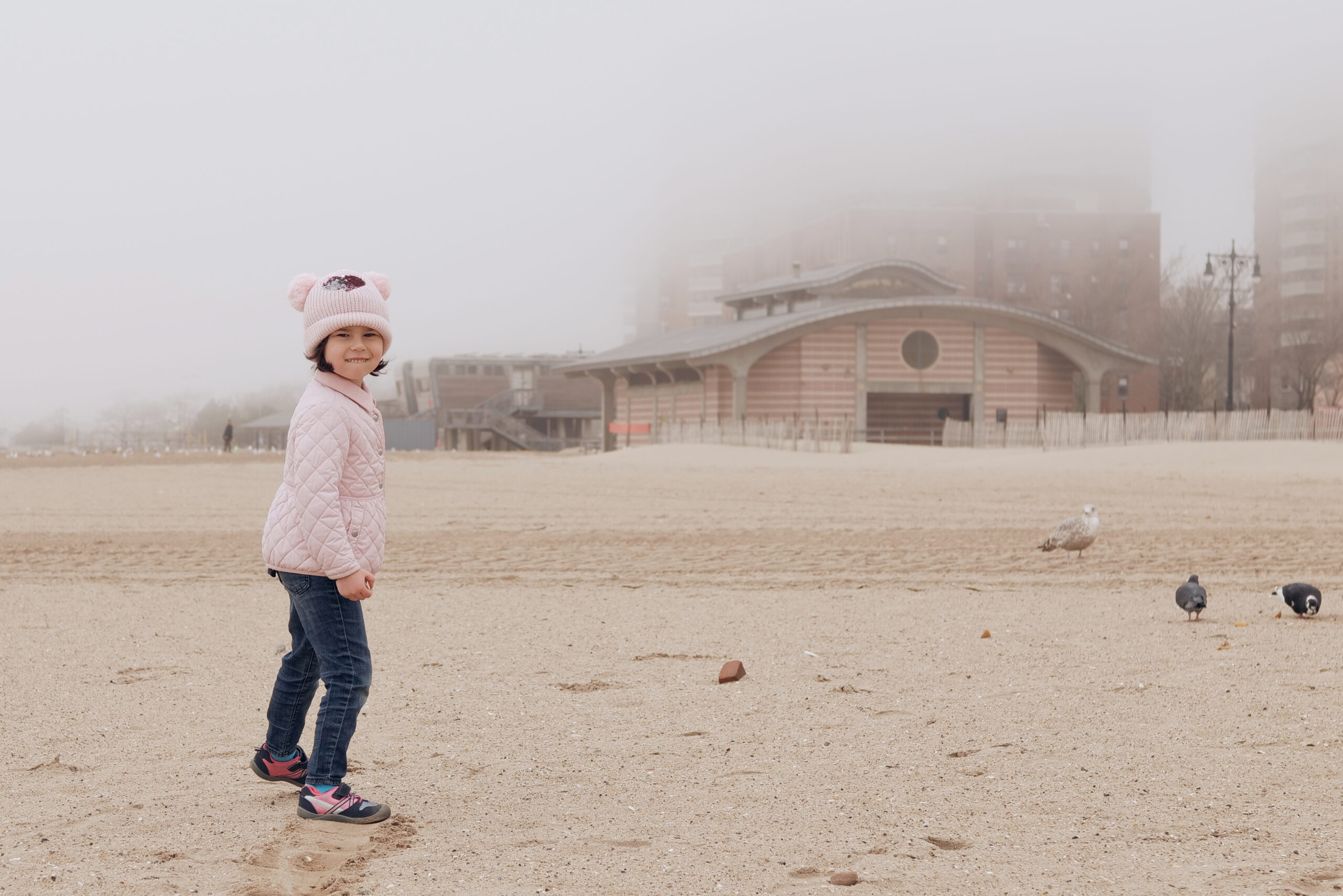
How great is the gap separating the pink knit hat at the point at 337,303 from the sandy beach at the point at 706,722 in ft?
5.35

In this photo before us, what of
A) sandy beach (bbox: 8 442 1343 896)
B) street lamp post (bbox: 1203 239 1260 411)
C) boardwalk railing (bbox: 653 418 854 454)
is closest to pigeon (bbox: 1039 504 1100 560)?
sandy beach (bbox: 8 442 1343 896)

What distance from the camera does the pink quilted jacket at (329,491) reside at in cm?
422

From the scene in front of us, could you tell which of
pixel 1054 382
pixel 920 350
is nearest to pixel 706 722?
pixel 920 350

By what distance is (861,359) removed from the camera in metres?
44.7

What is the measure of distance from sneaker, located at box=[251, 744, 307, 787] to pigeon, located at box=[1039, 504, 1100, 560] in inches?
346

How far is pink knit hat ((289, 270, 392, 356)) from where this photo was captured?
4422 mm

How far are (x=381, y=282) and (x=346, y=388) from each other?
41 centimetres

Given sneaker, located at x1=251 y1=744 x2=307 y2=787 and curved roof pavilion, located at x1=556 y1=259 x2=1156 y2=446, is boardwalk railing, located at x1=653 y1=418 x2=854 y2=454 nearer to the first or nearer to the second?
curved roof pavilion, located at x1=556 y1=259 x2=1156 y2=446

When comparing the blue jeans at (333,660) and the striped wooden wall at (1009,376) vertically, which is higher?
the striped wooden wall at (1009,376)

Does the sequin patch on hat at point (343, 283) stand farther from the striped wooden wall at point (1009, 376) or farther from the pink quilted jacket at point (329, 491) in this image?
the striped wooden wall at point (1009, 376)

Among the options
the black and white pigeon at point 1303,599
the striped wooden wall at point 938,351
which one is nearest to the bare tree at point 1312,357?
the striped wooden wall at point 938,351

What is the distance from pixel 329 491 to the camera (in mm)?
4266

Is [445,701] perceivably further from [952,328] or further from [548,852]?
[952,328]

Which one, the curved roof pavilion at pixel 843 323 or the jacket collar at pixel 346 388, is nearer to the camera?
the jacket collar at pixel 346 388
